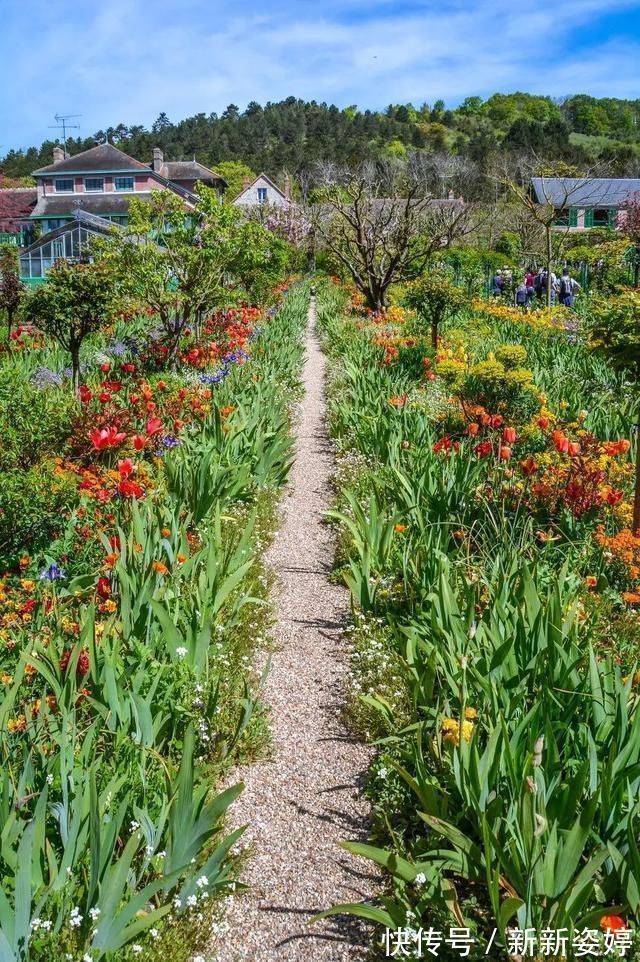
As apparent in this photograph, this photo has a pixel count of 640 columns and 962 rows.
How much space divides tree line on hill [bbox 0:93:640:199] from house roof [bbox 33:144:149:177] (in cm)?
1078

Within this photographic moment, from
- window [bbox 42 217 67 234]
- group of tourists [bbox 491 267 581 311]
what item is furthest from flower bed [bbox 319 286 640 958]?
window [bbox 42 217 67 234]

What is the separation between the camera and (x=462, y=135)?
4619 inches

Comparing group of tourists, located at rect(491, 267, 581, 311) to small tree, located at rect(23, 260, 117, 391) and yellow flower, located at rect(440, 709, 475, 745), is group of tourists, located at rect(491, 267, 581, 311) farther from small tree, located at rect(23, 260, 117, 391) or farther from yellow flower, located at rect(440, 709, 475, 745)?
yellow flower, located at rect(440, 709, 475, 745)

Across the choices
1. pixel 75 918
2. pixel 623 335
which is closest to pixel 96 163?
pixel 623 335

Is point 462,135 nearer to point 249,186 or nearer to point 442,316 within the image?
point 249,186

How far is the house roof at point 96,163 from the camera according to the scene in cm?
5731

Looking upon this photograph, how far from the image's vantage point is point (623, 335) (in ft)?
15.0

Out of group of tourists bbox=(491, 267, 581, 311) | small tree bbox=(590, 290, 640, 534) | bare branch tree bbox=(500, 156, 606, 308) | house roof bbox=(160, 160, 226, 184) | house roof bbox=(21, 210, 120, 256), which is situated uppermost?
house roof bbox=(160, 160, 226, 184)

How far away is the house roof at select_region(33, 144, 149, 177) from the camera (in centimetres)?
5731

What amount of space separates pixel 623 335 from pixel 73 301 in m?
5.93

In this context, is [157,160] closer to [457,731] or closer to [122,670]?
[122,670]

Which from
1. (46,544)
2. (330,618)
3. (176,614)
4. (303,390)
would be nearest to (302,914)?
(176,614)

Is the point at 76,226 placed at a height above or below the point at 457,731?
above

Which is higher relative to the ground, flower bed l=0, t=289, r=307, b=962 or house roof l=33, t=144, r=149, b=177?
house roof l=33, t=144, r=149, b=177
